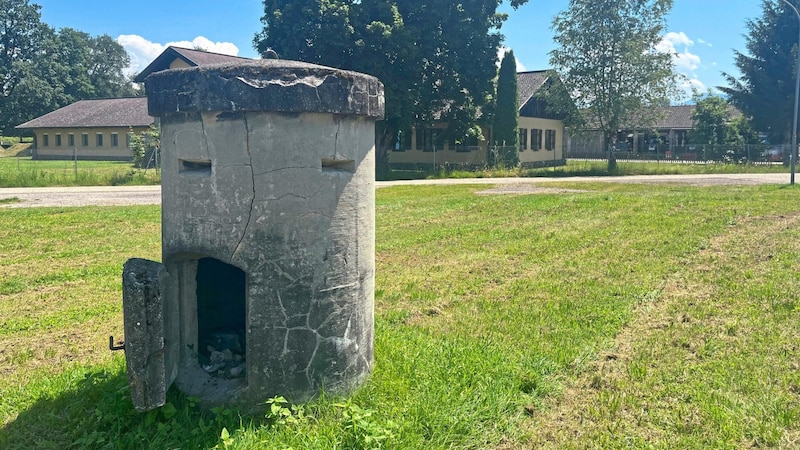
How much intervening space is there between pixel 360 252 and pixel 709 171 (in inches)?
1293

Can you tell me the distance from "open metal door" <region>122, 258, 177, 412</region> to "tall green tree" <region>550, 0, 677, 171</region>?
3147cm

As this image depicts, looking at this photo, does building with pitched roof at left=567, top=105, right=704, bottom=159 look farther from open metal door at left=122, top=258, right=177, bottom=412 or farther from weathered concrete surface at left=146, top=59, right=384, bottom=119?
open metal door at left=122, top=258, right=177, bottom=412

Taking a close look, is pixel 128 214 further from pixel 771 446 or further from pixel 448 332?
pixel 771 446

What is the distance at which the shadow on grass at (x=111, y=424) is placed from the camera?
328 centimetres

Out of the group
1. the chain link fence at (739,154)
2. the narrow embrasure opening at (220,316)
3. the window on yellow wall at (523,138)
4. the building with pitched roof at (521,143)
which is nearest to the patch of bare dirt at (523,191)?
the building with pitched roof at (521,143)

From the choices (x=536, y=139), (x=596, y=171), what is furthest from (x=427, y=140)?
(x=596, y=171)

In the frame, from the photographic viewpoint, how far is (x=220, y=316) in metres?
4.63

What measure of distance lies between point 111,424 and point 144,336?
2.13 feet

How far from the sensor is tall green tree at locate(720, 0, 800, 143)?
39.5 metres

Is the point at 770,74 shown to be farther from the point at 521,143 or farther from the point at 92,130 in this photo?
the point at 92,130

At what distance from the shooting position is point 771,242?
9.21 metres

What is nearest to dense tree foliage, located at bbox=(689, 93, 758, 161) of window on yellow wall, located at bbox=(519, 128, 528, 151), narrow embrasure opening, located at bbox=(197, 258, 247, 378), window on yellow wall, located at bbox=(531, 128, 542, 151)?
window on yellow wall, located at bbox=(531, 128, 542, 151)

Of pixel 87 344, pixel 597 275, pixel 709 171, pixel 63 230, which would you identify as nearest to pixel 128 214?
pixel 63 230

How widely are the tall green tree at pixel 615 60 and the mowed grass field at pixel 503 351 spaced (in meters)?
24.1
